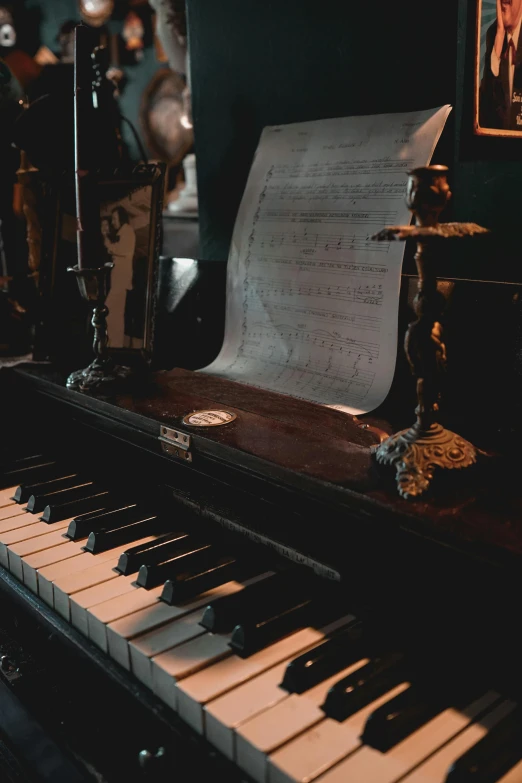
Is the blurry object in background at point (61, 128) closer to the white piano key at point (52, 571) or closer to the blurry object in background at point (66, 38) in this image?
the white piano key at point (52, 571)

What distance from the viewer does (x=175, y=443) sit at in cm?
145

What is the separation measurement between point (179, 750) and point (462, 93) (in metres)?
1.36

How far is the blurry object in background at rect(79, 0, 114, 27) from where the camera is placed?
6594 millimetres

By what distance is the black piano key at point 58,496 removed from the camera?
1.65 m

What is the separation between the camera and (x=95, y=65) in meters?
2.00

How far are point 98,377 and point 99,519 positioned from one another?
0.37 meters

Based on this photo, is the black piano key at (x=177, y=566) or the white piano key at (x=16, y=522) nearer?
the black piano key at (x=177, y=566)

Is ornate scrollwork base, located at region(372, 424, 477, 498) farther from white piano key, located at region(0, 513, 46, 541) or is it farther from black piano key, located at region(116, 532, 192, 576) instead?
white piano key, located at region(0, 513, 46, 541)

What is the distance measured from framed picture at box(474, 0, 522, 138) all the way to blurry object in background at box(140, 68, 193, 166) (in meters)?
4.82

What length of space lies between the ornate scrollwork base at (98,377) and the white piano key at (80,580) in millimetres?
465

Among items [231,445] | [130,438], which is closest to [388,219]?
[231,445]

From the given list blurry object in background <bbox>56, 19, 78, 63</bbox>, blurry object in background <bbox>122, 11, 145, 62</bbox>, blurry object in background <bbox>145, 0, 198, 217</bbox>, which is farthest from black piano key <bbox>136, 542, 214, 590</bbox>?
blurry object in background <bbox>56, 19, 78, 63</bbox>

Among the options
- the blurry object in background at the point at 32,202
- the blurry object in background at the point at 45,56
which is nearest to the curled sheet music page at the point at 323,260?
the blurry object in background at the point at 32,202

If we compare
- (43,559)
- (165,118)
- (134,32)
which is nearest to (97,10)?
(134,32)
